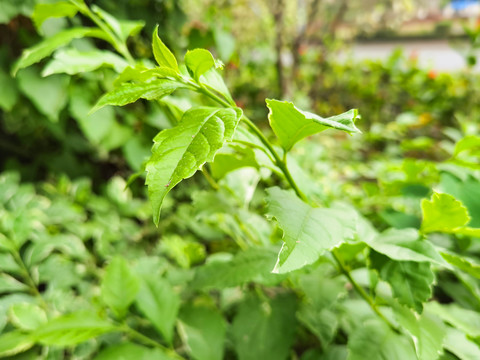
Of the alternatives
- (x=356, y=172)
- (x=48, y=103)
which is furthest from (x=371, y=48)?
(x=48, y=103)

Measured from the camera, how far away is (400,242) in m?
0.49

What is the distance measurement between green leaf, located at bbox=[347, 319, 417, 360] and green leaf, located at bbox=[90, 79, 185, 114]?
0.46m

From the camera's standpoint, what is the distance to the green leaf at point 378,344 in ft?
1.68

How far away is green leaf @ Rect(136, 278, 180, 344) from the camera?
69 centimetres

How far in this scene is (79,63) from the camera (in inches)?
22.5

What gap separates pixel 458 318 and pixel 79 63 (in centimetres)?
79

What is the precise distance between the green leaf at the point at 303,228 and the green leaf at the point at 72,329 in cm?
44

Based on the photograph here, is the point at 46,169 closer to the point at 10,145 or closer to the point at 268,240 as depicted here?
the point at 10,145

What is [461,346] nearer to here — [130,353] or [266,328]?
[266,328]

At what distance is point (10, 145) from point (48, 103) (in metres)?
0.67

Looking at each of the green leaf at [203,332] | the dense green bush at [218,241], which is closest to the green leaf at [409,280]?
the dense green bush at [218,241]

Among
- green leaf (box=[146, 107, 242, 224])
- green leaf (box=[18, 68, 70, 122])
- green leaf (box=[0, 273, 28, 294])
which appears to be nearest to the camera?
green leaf (box=[146, 107, 242, 224])

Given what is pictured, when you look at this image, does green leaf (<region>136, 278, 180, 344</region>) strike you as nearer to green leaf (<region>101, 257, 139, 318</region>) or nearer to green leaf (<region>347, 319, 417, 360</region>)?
green leaf (<region>101, 257, 139, 318</region>)

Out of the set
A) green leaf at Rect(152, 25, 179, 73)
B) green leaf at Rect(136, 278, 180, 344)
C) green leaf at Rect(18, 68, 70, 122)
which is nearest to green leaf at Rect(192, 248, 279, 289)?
green leaf at Rect(136, 278, 180, 344)
